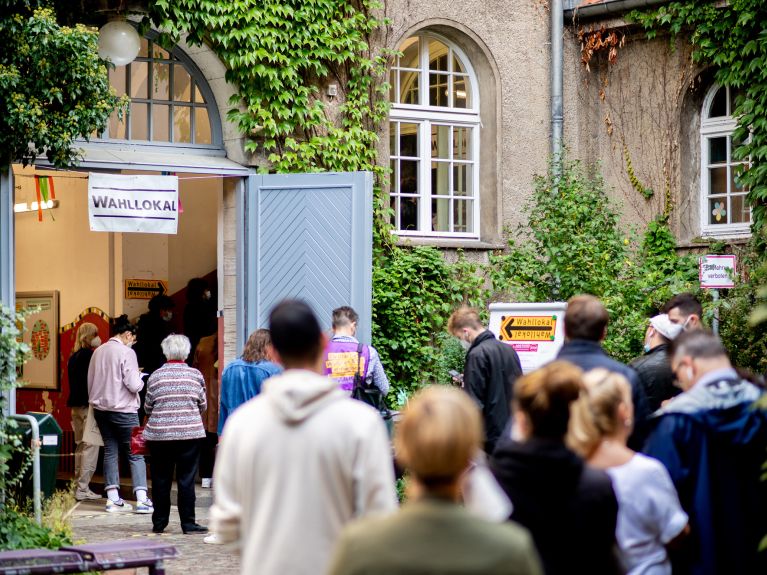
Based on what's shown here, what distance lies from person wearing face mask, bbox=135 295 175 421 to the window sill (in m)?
2.84

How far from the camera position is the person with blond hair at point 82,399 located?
1310 cm

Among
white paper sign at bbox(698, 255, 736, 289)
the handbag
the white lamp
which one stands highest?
the white lamp

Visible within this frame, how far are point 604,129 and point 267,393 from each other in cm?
1163

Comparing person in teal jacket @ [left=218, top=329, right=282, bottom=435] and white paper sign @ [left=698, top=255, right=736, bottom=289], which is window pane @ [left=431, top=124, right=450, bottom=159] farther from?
person in teal jacket @ [left=218, top=329, right=282, bottom=435]

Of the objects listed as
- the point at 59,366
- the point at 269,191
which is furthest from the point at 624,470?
the point at 59,366

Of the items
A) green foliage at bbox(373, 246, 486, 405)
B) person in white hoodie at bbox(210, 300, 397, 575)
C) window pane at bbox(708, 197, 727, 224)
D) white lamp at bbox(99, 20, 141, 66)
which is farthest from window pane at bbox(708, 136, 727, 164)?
person in white hoodie at bbox(210, 300, 397, 575)

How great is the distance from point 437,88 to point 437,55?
1.24ft

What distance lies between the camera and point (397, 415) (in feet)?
36.4

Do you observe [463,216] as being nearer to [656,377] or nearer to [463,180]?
[463,180]

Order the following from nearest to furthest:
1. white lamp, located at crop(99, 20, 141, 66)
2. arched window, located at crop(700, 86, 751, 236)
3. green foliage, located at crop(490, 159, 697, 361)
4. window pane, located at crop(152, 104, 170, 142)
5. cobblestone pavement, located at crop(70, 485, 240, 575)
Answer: cobblestone pavement, located at crop(70, 485, 240, 575) → white lamp, located at crop(99, 20, 141, 66) → window pane, located at crop(152, 104, 170, 142) → green foliage, located at crop(490, 159, 697, 361) → arched window, located at crop(700, 86, 751, 236)

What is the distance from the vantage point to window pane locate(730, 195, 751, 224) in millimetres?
14578

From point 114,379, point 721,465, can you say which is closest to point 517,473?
point 721,465

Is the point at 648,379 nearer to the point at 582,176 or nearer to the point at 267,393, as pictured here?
the point at 267,393

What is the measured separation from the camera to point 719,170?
48.6ft
